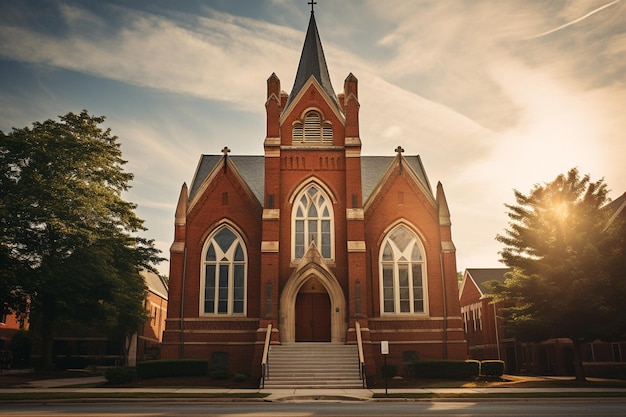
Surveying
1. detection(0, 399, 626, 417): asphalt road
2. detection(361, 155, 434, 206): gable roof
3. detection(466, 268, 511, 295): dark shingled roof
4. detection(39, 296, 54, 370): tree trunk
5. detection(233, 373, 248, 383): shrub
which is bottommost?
detection(0, 399, 626, 417): asphalt road

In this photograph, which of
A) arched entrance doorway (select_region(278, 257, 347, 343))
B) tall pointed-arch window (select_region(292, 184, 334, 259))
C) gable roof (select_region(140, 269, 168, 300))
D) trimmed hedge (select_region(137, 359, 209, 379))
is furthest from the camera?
gable roof (select_region(140, 269, 168, 300))

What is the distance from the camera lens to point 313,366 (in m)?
24.3

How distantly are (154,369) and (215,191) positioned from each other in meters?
10.5

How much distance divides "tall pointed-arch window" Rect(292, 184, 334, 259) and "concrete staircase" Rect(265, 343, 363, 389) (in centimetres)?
540

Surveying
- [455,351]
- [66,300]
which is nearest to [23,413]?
[66,300]

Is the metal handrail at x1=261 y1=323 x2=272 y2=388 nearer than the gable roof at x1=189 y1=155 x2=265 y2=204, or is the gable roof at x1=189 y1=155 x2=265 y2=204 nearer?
the metal handrail at x1=261 y1=323 x2=272 y2=388

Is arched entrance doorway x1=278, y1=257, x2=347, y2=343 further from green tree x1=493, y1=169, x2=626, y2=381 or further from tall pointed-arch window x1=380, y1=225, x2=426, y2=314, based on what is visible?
green tree x1=493, y1=169, x2=626, y2=381

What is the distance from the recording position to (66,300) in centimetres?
2998

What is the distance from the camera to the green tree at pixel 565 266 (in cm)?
2441

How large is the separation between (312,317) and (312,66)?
1520 centimetres

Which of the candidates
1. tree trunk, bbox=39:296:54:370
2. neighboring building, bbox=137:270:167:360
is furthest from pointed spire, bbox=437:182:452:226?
neighboring building, bbox=137:270:167:360

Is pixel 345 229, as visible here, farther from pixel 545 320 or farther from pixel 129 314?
pixel 129 314

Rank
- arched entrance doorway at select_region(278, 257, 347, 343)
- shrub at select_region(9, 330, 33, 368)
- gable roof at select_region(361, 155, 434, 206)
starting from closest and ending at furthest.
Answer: arched entrance doorway at select_region(278, 257, 347, 343), gable roof at select_region(361, 155, 434, 206), shrub at select_region(9, 330, 33, 368)

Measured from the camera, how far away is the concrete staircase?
22984mm
